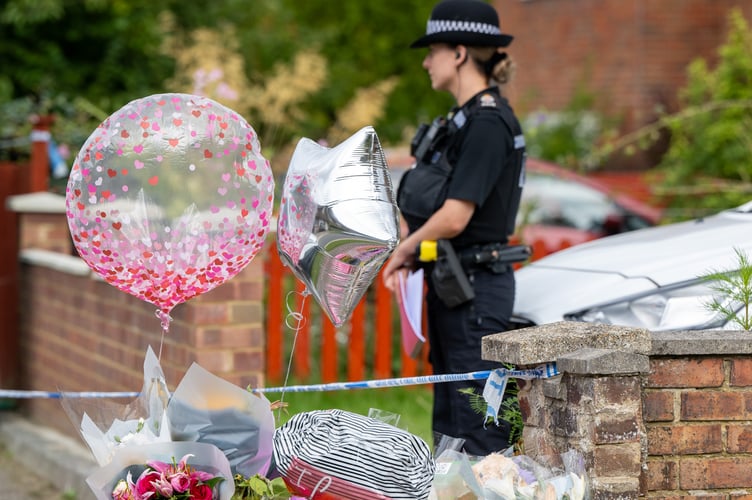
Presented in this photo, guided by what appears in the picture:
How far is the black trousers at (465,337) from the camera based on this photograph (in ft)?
13.0

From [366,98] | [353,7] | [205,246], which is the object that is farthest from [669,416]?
[353,7]

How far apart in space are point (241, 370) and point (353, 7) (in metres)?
13.2

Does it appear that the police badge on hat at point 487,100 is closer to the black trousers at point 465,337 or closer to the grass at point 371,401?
the black trousers at point 465,337

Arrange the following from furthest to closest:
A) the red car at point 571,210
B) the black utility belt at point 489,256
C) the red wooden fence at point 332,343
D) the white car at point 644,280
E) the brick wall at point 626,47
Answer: the brick wall at point 626,47, the red car at point 571,210, the red wooden fence at point 332,343, the black utility belt at point 489,256, the white car at point 644,280

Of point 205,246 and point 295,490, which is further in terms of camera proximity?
point 205,246

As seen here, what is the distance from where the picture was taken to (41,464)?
6.48 meters

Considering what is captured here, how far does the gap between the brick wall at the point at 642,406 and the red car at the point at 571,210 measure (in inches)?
244

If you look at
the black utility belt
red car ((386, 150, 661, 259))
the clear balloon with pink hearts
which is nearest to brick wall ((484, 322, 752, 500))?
the clear balloon with pink hearts

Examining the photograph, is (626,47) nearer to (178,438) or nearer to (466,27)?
(466,27)

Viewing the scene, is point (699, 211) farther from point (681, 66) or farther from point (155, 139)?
point (155, 139)

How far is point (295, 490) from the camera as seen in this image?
2.59 m

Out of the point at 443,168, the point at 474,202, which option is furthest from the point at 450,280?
the point at 443,168

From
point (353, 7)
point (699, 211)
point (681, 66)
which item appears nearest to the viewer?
point (699, 211)

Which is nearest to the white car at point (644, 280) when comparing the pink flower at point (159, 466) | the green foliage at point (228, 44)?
the pink flower at point (159, 466)
